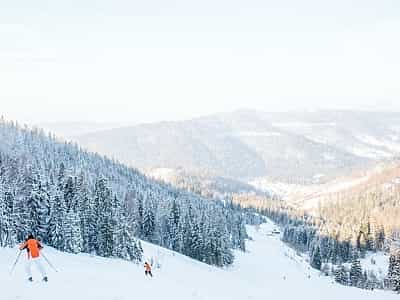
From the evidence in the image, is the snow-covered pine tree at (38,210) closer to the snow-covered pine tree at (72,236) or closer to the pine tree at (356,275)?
the snow-covered pine tree at (72,236)

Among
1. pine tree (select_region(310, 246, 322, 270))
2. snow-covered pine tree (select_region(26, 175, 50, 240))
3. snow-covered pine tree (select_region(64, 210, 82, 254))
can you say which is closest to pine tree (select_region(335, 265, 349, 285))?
pine tree (select_region(310, 246, 322, 270))

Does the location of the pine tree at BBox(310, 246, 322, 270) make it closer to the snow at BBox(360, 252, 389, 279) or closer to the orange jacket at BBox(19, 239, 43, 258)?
the snow at BBox(360, 252, 389, 279)

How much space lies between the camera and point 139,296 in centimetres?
2639

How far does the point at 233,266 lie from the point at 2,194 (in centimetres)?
5257

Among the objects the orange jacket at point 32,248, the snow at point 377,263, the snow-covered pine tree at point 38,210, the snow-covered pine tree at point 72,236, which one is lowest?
the snow at point 377,263

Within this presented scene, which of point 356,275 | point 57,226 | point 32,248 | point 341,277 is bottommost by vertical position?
point 356,275

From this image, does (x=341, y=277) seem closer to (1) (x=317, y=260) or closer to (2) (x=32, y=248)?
(1) (x=317, y=260)

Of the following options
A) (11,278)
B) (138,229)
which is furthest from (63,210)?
(138,229)

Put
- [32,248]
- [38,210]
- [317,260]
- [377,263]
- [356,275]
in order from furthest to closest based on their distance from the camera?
[377,263] < [317,260] < [356,275] < [38,210] < [32,248]

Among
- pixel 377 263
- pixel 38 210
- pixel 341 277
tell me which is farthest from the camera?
pixel 377 263

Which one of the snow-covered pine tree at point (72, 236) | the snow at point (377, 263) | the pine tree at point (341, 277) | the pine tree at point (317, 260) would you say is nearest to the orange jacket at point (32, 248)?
the snow-covered pine tree at point (72, 236)

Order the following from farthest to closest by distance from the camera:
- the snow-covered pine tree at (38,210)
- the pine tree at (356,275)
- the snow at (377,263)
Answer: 1. the snow at (377,263)
2. the pine tree at (356,275)
3. the snow-covered pine tree at (38,210)

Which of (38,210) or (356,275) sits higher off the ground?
(38,210)


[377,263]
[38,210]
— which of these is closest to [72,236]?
[38,210]
